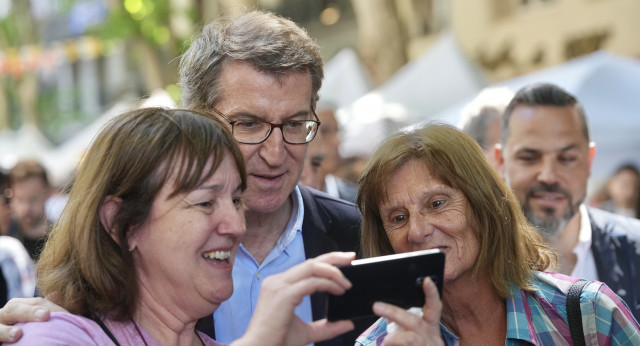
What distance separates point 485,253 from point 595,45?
1243cm

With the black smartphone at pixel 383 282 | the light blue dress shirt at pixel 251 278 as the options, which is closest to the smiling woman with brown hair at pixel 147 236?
the black smartphone at pixel 383 282

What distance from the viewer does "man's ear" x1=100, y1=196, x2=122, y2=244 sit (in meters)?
2.21

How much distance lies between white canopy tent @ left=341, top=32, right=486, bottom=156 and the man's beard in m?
4.79

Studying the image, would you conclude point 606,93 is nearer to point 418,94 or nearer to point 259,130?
point 418,94

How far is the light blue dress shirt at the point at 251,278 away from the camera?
3.10 meters

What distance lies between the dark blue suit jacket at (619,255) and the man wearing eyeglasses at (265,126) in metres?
1.18

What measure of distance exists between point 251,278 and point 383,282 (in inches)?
48.4

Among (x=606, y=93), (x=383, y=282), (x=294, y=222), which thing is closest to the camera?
(x=383, y=282)

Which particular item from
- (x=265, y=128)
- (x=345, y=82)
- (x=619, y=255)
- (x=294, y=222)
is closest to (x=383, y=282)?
(x=265, y=128)

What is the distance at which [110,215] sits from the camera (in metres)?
2.21

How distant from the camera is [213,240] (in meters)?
2.21

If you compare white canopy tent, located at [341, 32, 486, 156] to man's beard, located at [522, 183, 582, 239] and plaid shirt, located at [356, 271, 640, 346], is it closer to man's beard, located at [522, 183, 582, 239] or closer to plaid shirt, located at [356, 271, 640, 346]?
man's beard, located at [522, 183, 582, 239]

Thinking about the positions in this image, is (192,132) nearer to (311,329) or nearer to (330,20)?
(311,329)

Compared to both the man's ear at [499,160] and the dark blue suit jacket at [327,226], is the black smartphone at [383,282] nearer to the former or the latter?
the dark blue suit jacket at [327,226]
